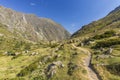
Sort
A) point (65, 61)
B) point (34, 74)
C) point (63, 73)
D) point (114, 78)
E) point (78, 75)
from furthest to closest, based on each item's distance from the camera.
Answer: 1. point (65, 61)
2. point (34, 74)
3. point (63, 73)
4. point (78, 75)
5. point (114, 78)

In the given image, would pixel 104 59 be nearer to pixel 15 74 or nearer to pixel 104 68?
pixel 104 68

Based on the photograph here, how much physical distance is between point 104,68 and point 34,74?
43.9 feet

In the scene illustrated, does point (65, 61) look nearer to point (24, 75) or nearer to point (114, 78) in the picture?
point (24, 75)

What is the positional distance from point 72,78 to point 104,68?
6.32 meters

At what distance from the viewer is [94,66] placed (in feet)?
117

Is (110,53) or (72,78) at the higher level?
(110,53)

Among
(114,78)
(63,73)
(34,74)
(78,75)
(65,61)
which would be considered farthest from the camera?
(65,61)

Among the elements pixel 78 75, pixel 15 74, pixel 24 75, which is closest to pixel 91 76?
pixel 78 75

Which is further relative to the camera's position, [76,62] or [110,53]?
[110,53]

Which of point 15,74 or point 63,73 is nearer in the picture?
point 63,73

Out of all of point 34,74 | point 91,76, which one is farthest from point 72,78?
point 34,74

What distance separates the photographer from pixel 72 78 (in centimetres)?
3169

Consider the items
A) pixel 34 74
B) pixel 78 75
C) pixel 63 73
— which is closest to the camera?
pixel 78 75

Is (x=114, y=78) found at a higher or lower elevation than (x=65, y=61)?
lower
